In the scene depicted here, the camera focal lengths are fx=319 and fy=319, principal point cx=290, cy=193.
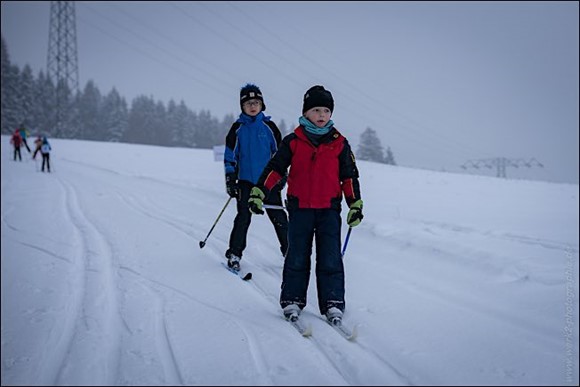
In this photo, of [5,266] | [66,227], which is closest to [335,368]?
[5,266]

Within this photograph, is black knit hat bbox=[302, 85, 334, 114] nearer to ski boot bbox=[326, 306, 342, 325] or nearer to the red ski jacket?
the red ski jacket

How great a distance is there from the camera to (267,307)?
3.28m

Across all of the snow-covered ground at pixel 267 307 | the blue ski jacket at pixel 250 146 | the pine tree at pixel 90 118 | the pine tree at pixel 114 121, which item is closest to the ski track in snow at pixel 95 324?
the snow-covered ground at pixel 267 307

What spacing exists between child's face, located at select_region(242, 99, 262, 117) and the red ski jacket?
52.5 inches

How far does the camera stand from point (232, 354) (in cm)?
243

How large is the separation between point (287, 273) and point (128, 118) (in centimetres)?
8350

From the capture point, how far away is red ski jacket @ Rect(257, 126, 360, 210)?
10.2 feet

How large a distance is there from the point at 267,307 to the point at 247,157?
Result: 201cm

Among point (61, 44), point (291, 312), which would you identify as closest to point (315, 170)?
point (291, 312)

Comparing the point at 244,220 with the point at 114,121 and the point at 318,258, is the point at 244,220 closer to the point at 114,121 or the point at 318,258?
the point at 318,258

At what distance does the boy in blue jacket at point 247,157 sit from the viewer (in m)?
4.32

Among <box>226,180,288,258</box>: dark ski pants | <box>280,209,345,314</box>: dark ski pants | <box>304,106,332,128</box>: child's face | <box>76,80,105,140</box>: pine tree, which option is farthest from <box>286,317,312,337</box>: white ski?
<box>76,80,105,140</box>: pine tree

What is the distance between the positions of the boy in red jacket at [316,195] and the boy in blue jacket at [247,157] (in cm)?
110

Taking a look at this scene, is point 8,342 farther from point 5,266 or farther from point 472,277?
point 472,277
